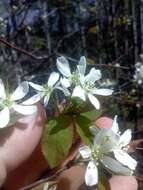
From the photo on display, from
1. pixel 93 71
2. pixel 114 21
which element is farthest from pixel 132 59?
pixel 93 71

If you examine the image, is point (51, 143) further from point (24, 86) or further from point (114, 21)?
point (114, 21)

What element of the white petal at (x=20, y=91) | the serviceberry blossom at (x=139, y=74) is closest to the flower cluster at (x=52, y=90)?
the white petal at (x=20, y=91)

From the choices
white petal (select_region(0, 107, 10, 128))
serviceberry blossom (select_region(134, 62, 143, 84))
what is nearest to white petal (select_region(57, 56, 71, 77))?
white petal (select_region(0, 107, 10, 128))

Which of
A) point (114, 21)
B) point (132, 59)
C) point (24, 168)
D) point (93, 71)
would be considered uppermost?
point (93, 71)

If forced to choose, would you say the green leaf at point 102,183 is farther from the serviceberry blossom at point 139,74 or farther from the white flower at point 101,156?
the serviceberry blossom at point 139,74

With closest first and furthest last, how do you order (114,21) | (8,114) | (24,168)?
(8,114)
(24,168)
(114,21)

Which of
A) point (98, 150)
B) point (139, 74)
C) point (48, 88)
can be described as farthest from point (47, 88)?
point (139, 74)
